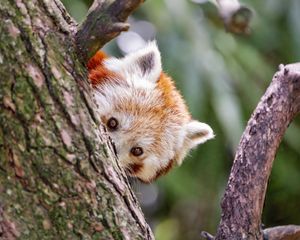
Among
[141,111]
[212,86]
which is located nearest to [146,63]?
[141,111]

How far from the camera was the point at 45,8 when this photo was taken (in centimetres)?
169

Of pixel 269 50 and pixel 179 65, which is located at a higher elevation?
pixel 269 50

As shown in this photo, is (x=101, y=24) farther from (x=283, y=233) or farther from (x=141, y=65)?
(x=141, y=65)

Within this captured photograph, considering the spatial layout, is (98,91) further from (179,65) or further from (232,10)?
(179,65)

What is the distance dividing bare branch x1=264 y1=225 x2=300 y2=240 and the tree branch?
2.11 feet

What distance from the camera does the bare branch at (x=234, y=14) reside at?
1746mm

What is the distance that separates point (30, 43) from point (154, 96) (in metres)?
1.08

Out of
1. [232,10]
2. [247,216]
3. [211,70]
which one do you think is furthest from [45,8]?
[211,70]

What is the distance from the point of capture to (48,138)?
5.41 ft

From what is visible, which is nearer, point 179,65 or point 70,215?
point 70,215

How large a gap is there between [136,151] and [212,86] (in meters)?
1.44

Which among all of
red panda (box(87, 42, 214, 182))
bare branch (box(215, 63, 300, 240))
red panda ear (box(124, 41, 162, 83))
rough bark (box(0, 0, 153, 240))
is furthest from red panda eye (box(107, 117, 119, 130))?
rough bark (box(0, 0, 153, 240))

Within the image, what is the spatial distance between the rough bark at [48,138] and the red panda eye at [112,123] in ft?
2.60

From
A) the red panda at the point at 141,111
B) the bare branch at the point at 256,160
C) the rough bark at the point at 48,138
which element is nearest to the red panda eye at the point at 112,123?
the red panda at the point at 141,111
